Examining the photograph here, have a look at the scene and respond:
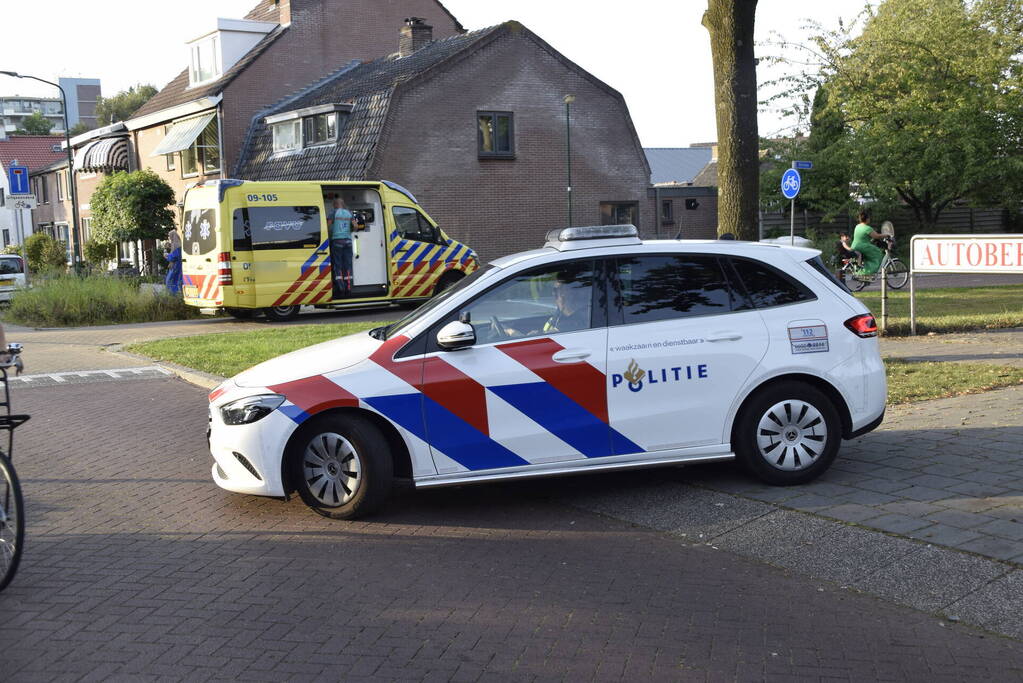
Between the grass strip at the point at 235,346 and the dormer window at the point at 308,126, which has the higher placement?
the dormer window at the point at 308,126

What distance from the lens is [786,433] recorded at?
6.04 m

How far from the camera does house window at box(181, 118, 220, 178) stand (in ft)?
105

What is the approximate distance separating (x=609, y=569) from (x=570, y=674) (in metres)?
1.19

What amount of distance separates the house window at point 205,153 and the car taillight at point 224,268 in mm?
15043

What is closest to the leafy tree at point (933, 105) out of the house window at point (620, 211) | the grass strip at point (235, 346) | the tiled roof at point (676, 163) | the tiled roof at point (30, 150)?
the house window at point (620, 211)

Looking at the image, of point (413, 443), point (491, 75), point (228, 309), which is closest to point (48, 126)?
point (491, 75)

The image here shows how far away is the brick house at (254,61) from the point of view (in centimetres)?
3169

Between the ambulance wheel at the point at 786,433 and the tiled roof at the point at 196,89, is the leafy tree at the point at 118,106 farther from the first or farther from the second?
the ambulance wheel at the point at 786,433

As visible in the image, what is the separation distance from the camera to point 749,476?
6219 millimetres

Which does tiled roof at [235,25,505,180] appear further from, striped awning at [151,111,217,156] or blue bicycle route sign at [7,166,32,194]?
blue bicycle route sign at [7,166,32,194]

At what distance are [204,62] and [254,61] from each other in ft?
13.1

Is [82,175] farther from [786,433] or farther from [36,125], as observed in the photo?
[36,125]

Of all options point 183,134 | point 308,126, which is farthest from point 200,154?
point 308,126

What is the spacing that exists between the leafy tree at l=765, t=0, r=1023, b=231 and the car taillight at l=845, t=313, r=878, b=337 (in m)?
23.9
